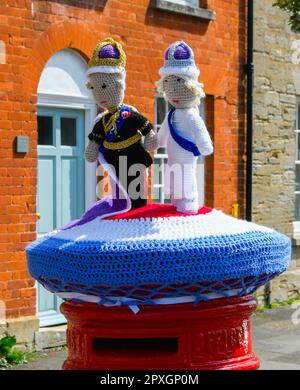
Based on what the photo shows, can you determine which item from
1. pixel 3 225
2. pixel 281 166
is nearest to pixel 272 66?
pixel 281 166

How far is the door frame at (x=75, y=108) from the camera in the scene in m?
8.67

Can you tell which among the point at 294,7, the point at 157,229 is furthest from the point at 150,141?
the point at 294,7

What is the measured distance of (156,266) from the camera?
3.44 meters

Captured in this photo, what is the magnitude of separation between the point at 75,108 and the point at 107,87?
16.3 ft

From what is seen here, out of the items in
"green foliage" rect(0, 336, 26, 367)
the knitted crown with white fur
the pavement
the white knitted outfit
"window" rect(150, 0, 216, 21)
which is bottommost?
the pavement

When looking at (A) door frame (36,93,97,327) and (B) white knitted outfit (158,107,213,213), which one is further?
(A) door frame (36,93,97,327)

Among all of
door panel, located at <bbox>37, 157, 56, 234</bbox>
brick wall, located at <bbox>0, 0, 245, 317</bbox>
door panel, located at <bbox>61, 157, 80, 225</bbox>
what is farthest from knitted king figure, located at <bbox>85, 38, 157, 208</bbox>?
door panel, located at <bbox>61, 157, 80, 225</bbox>

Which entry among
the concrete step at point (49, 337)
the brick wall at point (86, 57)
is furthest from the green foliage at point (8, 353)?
the concrete step at point (49, 337)

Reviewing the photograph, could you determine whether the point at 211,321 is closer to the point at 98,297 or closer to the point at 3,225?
the point at 98,297

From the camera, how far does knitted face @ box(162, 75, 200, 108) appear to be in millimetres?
3982

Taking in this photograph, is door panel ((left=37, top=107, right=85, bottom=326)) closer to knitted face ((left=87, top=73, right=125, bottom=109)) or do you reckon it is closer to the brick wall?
the brick wall
